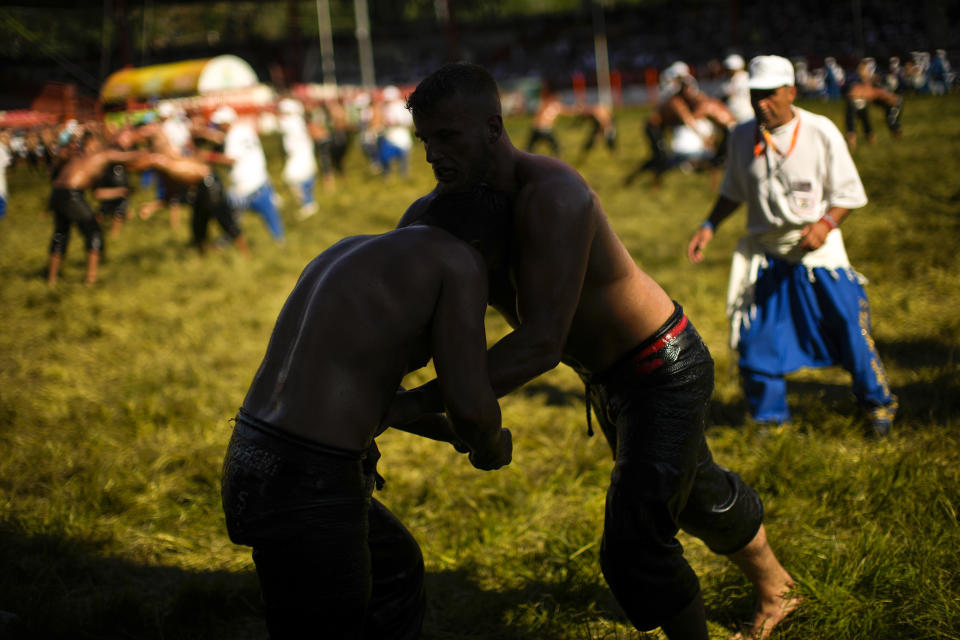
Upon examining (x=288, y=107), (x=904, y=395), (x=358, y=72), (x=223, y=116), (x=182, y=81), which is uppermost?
(x=358, y=72)

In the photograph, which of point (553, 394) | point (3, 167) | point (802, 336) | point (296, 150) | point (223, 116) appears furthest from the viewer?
point (296, 150)

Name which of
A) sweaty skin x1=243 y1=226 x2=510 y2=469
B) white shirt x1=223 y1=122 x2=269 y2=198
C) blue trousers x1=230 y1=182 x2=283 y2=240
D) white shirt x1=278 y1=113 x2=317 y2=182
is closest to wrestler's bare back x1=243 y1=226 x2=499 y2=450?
sweaty skin x1=243 y1=226 x2=510 y2=469

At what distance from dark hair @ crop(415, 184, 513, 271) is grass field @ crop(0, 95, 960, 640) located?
1433mm

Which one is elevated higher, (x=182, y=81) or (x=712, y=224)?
(x=182, y=81)

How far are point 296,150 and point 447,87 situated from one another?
36.2 ft

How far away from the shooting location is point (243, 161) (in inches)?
401

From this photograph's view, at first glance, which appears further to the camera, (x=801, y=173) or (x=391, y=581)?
(x=801, y=173)

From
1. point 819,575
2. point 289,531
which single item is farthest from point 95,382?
point 819,575

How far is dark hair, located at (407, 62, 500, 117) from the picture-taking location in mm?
1939

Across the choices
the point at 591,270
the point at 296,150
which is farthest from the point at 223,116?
the point at 591,270

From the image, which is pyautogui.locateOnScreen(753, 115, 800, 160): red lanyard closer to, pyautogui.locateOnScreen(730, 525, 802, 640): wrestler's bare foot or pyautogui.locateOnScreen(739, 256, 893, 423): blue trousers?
pyautogui.locateOnScreen(739, 256, 893, 423): blue trousers

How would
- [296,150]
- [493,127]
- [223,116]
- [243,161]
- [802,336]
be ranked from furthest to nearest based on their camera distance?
1. [296,150]
2. [223,116]
3. [243,161]
4. [802,336]
5. [493,127]

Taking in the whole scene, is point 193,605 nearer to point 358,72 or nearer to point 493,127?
point 493,127

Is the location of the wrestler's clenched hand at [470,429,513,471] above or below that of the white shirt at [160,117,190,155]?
below
